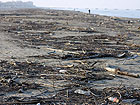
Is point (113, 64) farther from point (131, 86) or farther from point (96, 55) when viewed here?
point (131, 86)

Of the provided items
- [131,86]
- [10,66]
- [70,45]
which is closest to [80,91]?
[131,86]

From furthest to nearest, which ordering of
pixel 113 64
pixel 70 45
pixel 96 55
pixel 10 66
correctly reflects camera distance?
pixel 70 45
pixel 96 55
pixel 113 64
pixel 10 66

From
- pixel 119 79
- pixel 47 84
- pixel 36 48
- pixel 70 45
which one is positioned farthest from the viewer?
pixel 70 45

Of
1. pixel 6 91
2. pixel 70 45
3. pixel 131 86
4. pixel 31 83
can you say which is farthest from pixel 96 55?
pixel 6 91

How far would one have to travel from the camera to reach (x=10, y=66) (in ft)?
26.6

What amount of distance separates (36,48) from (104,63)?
387cm

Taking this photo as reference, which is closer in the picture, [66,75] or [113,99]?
[113,99]

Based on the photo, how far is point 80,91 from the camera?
19.4ft

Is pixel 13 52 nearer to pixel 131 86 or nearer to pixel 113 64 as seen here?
pixel 113 64

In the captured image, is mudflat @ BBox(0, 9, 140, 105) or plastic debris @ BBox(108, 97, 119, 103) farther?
mudflat @ BBox(0, 9, 140, 105)

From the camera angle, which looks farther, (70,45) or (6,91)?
(70,45)

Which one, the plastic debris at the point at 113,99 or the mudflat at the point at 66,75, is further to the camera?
the mudflat at the point at 66,75

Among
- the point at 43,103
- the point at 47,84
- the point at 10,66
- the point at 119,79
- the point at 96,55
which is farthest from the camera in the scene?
the point at 96,55

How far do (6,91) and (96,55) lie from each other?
499 cm
